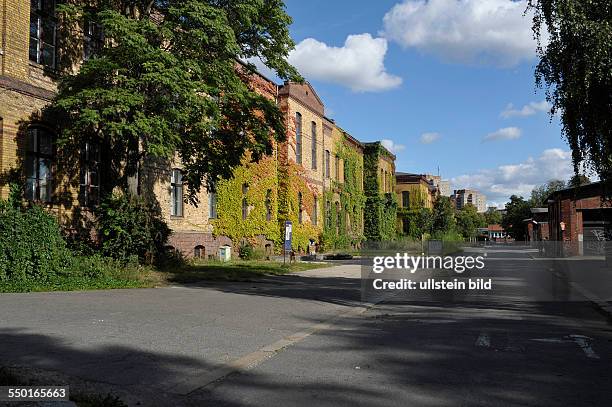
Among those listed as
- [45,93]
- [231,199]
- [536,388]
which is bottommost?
[536,388]

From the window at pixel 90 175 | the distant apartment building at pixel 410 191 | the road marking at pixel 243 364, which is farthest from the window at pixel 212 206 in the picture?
the distant apartment building at pixel 410 191

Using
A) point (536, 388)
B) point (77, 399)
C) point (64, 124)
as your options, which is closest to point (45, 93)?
point (64, 124)

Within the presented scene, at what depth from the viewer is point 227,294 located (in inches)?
620

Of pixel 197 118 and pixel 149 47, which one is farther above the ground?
pixel 149 47

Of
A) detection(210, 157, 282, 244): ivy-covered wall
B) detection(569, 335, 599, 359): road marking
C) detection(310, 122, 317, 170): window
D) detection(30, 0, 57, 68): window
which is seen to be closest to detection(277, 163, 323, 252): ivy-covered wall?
detection(210, 157, 282, 244): ivy-covered wall

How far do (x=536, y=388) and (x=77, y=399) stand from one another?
14.7 ft

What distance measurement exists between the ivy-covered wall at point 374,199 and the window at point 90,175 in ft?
119

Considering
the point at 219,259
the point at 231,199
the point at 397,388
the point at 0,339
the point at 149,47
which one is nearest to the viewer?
the point at 397,388

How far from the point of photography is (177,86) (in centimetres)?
1655

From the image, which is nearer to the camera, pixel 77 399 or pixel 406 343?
pixel 77 399

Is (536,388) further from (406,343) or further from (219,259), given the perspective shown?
(219,259)

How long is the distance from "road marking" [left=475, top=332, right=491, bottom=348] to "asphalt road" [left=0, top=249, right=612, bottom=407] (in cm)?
3

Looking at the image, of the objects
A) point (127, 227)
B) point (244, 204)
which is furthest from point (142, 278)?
point (244, 204)

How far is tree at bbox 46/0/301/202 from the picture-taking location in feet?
54.9
